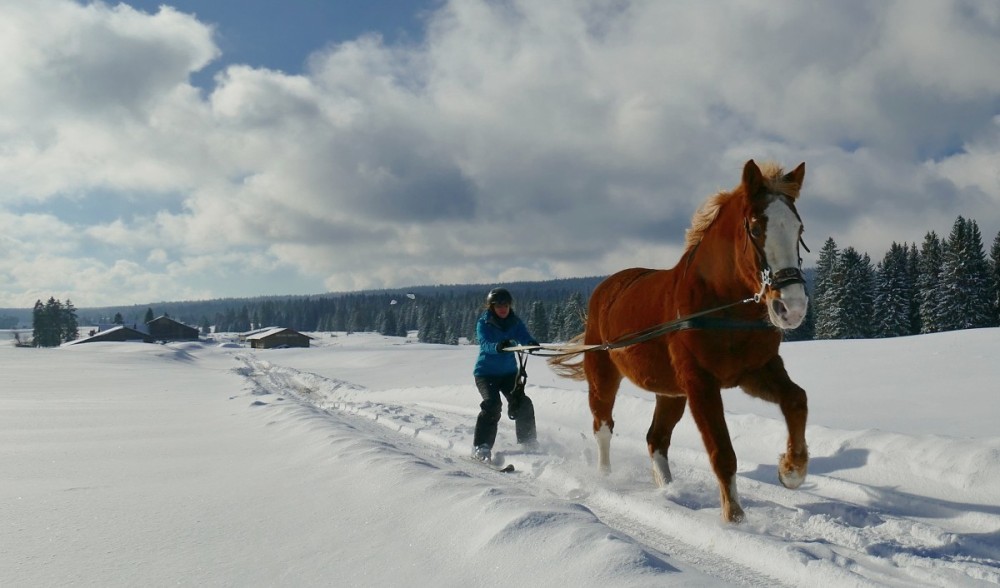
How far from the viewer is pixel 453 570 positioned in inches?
104

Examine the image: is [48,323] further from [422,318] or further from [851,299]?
[851,299]

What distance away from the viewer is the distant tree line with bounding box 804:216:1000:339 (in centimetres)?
4128

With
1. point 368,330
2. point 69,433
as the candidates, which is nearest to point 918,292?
point 69,433

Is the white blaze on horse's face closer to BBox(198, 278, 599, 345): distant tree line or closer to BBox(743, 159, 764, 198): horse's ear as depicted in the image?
BBox(743, 159, 764, 198): horse's ear

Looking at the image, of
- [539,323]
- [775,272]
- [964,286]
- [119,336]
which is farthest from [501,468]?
[119,336]

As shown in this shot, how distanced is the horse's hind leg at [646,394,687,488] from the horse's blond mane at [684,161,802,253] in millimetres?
1454

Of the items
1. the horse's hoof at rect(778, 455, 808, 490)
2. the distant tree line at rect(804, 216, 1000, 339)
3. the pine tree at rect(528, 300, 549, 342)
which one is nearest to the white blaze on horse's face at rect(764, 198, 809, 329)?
the horse's hoof at rect(778, 455, 808, 490)

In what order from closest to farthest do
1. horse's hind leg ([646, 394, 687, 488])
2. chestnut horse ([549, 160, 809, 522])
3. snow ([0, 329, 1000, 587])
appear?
snow ([0, 329, 1000, 587])
chestnut horse ([549, 160, 809, 522])
horse's hind leg ([646, 394, 687, 488])

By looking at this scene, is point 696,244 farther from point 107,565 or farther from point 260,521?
point 107,565

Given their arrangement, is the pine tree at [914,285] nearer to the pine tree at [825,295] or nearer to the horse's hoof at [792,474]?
the pine tree at [825,295]

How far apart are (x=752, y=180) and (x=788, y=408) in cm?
159

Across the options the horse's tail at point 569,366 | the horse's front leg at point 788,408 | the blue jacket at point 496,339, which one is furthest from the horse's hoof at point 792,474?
the blue jacket at point 496,339

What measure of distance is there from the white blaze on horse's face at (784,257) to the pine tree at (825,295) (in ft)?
153

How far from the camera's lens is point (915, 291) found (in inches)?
1895
